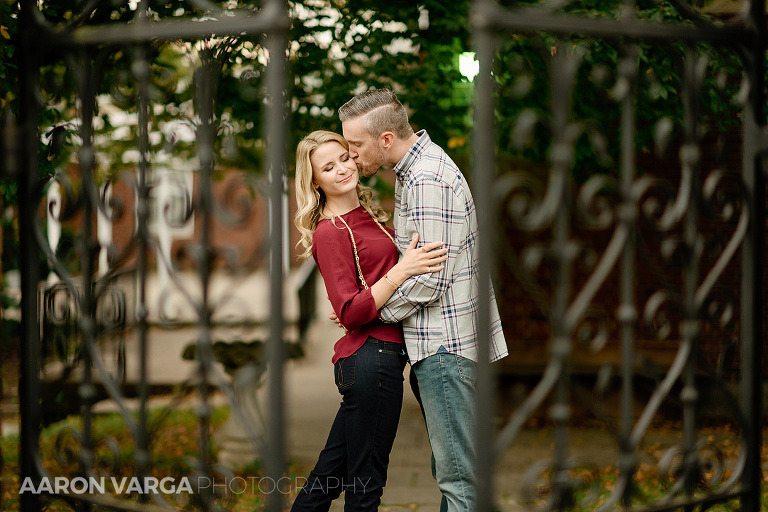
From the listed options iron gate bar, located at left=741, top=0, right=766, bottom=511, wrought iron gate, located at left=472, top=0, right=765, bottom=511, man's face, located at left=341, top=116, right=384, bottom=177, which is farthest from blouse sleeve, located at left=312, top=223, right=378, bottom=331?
iron gate bar, located at left=741, top=0, right=766, bottom=511

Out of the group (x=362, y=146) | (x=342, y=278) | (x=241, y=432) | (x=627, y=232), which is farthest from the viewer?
(x=241, y=432)

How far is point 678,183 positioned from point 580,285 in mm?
1345

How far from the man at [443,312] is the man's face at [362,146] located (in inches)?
2.7

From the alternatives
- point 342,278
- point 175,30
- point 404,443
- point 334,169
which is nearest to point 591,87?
point 334,169

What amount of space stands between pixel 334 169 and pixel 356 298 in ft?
1.80

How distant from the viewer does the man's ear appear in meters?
2.85

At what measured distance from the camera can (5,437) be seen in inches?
245

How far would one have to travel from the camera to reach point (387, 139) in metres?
2.86

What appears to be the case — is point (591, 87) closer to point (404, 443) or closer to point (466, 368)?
point (466, 368)

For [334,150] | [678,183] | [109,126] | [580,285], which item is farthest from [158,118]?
[678,183]

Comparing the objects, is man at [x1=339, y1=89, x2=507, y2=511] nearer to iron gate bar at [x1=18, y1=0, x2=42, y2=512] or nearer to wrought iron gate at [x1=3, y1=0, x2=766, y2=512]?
wrought iron gate at [x1=3, y1=0, x2=766, y2=512]

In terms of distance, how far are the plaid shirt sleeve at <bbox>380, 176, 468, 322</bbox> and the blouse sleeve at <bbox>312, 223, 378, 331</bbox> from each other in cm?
9

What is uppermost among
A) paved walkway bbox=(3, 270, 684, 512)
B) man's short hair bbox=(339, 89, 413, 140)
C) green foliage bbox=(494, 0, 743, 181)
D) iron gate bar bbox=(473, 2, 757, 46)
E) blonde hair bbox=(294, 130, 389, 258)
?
green foliage bbox=(494, 0, 743, 181)

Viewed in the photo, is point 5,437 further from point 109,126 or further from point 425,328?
point 425,328
